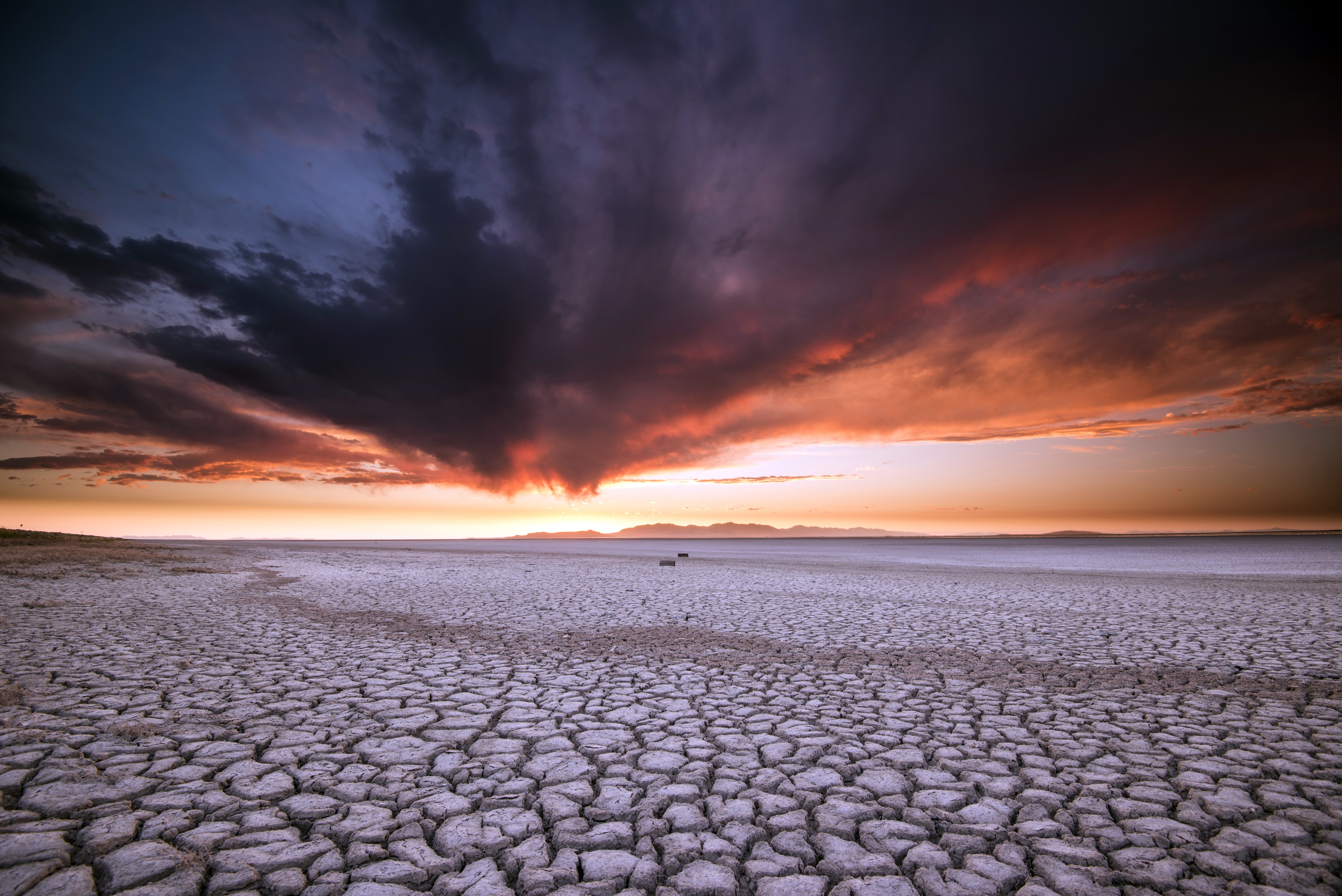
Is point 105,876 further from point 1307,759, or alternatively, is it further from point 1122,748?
point 1307,759

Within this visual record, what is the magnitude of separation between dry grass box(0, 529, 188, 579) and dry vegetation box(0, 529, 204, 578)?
21mm

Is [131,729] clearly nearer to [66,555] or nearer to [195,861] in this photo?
[195,861]

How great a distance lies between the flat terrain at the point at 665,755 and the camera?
7.22ft

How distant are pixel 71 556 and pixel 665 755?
23.9m

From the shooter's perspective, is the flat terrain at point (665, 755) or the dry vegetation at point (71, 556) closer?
the flat terrain at point (665, 755)

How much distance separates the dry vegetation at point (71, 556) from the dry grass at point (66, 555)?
2cm

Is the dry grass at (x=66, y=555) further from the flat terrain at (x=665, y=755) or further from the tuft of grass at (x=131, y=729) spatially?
the tuft of grass at (x=131, y=729)

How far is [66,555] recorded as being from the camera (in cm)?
1800

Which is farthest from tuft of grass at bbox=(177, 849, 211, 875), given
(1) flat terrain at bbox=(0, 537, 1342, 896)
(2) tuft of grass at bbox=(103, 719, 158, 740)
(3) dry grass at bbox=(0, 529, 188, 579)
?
(3) dry grass at bbox=(0, 529, 188, 579)

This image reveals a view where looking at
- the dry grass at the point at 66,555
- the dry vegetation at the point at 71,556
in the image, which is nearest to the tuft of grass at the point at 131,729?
the dry vegetation at the point at 71,556

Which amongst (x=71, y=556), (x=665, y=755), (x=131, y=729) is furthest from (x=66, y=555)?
(x=665, y=755)

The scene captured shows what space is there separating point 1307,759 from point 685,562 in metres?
20.7

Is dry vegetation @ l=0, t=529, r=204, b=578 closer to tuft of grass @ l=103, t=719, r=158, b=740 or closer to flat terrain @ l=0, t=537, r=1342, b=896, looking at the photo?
flat terrain @ l=0, t=537, r=1342, b=896

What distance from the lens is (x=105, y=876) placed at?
205 cm
